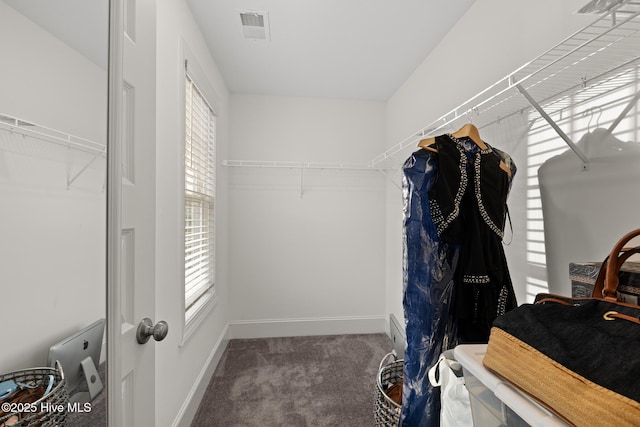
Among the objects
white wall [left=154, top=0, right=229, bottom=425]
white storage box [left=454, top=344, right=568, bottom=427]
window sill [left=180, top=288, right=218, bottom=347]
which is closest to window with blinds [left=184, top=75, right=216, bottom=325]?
window sill [left=180, top=288, right=218, bottom=347]

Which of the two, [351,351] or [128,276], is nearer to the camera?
[128,276]

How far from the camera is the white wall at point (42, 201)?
0.43 metres

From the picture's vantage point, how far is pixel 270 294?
2.99 m

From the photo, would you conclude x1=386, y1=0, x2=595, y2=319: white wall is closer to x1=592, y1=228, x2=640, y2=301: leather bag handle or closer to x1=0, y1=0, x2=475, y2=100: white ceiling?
x1=0, y1=0, x2=475, y2=100: white ceiling

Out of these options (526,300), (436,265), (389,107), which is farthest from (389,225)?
(436,265)

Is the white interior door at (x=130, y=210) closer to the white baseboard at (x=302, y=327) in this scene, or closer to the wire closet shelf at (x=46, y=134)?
the wire closet shelf at (x=46, y=134)

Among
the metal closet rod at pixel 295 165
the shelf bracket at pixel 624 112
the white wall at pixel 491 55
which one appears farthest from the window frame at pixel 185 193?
the shelf bracket at pixel 624 112

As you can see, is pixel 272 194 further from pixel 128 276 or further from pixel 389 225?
pixel 128 276

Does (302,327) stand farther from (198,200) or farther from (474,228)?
(474,228)

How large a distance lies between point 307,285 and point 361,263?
25.4 inches

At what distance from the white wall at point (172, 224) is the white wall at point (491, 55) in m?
1.71

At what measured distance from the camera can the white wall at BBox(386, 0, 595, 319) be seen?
1.18 metres

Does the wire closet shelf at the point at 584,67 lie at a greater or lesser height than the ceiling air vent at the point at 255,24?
lesser

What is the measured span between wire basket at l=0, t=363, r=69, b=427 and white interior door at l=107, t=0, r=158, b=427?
16cm
